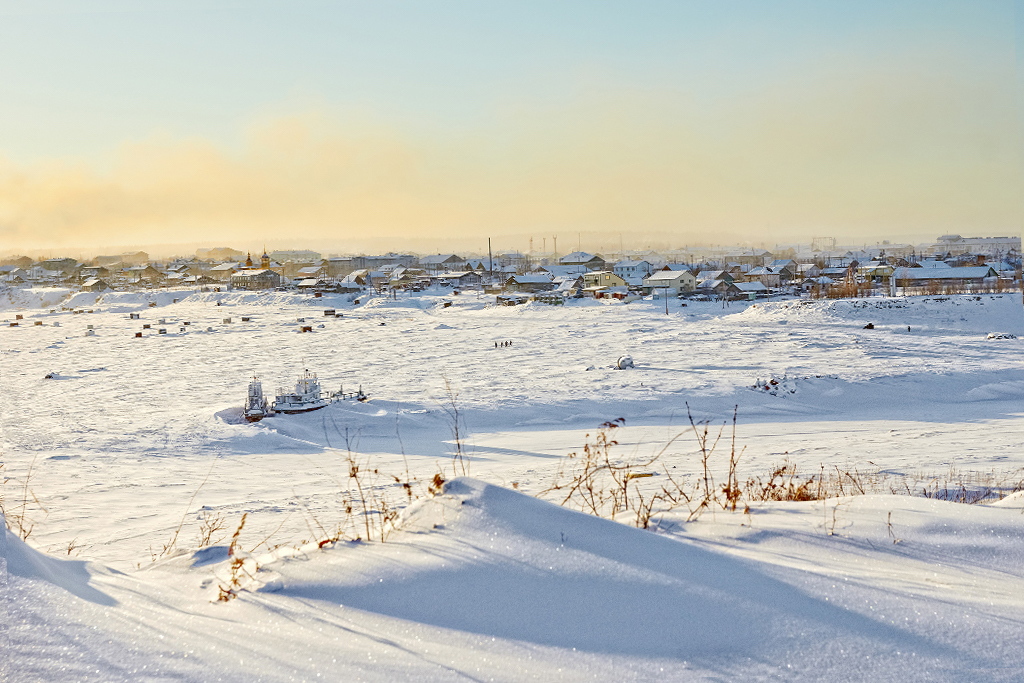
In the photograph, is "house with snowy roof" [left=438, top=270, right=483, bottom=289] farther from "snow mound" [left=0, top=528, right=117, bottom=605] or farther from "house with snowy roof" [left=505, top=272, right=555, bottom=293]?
"snow mound" [left=0, top=528, right=117, bottom=605]

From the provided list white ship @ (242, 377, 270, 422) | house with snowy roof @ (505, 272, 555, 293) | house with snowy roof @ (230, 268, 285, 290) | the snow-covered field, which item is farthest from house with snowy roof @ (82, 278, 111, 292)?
white ship @ (242, 377, 270, 422)

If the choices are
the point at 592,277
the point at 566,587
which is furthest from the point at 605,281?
the point at 566,587

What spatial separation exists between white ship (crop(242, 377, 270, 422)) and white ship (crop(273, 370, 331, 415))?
182 millimetres

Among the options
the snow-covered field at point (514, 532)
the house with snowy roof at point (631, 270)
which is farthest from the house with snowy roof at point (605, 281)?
the snow-covered field at point (514, 532)

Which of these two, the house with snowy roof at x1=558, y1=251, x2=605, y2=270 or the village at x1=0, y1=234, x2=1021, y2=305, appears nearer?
the village at x1=0, y1=234, x2=1021, y2=305

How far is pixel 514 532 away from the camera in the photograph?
2.34m

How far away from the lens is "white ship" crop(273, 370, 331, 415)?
12.3 meters

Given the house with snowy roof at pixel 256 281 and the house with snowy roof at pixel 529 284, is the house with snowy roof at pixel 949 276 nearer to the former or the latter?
the house with snowy roof at pixel 529 284

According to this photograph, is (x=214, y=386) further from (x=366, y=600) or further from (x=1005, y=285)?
(x=1005, y=285)

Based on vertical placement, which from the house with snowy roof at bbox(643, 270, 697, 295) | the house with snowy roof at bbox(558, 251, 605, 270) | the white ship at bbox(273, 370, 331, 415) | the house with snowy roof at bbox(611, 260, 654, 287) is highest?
the house with snowy roof at bbox(558, 251, 605, 270)

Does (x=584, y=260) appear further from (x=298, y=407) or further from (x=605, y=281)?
(x=298, y=407)

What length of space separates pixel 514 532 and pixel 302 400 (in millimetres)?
10848

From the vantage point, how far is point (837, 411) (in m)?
13.0

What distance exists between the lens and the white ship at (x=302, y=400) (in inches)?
483
